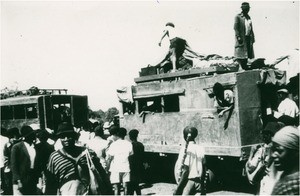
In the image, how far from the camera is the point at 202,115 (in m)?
8.36

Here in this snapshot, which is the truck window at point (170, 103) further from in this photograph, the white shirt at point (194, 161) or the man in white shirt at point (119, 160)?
the white shirt at point (194, 161)

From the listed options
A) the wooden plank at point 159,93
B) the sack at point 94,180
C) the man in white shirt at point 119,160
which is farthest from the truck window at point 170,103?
the sack at point 94,180

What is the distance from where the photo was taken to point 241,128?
757 cm

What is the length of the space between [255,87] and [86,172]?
14.6 ft

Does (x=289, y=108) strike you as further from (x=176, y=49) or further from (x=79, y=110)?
(x=79, y=110)

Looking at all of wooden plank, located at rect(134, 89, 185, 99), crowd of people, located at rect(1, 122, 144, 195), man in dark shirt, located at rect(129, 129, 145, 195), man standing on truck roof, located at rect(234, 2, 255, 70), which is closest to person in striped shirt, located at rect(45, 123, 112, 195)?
crowd of people, located at rect(1, 122, 144, 195)

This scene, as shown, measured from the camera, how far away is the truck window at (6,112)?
16859mm

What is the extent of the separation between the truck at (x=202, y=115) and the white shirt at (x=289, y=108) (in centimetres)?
59

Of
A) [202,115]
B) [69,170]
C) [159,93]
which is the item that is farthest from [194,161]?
[159,93]

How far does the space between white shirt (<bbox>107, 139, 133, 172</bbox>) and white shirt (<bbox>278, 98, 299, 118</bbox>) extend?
3.09m

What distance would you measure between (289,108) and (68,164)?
4.53 m

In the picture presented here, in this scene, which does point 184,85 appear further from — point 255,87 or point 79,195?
point 79,195

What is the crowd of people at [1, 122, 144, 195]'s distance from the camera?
462cm

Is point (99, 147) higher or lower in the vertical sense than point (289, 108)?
lower
